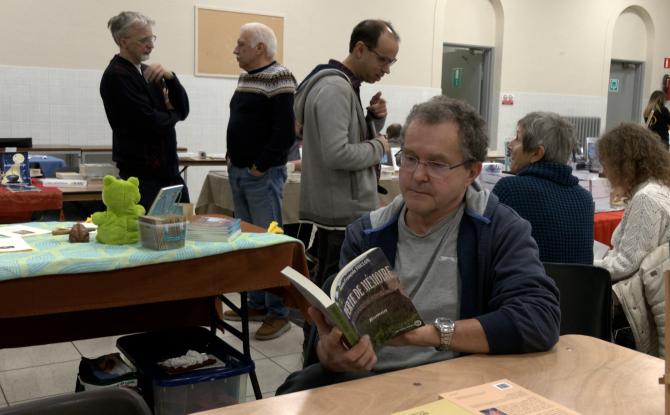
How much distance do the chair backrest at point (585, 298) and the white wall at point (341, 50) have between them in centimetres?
610

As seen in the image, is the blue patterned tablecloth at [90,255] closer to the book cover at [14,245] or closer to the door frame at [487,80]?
the book cover at [14,245]

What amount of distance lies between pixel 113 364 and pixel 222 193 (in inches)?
95.4

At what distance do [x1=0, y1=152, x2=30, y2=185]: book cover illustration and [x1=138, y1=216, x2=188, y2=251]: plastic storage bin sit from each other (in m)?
1.78

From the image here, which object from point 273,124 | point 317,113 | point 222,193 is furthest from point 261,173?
point 222,193

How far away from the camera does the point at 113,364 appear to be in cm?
264

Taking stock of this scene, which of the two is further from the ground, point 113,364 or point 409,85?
point 409,85

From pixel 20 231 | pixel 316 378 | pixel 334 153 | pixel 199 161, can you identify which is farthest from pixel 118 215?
pixel 199 161

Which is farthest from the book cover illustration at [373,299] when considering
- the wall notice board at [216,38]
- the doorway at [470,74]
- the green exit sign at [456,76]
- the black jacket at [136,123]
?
the green exit sign at [456,76]

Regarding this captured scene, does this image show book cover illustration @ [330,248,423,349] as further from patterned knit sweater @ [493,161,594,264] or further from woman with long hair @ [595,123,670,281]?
woman with long hair @ [595,123,670,281]

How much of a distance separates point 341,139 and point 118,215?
1.07 metres

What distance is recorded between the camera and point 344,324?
133cm

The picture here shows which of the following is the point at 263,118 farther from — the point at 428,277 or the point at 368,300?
the point at 368,300

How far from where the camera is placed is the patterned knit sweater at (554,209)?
2518 millimetres

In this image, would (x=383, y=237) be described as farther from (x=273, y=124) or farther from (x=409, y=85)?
(x=409, y=85)
